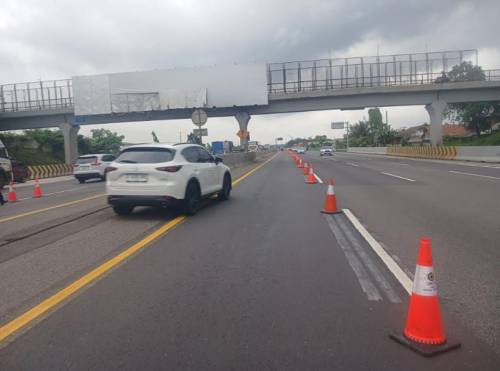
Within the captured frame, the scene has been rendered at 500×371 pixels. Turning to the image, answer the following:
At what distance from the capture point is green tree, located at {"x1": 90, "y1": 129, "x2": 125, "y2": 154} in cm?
6475

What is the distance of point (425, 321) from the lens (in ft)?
11.7

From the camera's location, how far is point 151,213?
10672 mm

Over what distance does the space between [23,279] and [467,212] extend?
29.1 feet

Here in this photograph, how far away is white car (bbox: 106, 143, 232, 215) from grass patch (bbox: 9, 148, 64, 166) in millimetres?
41156

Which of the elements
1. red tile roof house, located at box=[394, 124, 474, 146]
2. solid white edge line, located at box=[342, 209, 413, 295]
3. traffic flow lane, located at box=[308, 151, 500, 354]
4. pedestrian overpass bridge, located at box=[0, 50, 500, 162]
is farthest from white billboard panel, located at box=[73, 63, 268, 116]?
red tile roof house, located at box=[394, 124, 474, 146]

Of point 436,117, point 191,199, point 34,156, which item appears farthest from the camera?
point 34,156

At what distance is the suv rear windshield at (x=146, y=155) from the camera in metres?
9.71

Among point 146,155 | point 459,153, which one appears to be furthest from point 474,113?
point 146,155

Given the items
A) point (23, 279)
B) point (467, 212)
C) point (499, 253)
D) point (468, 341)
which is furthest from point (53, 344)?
point (467, 212)

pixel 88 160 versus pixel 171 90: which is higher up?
pixel 171 90

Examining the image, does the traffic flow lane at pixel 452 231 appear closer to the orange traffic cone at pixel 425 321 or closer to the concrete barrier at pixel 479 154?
the orange traffic cone at pixel 425 321

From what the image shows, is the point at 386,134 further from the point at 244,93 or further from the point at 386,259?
the point at 386,259

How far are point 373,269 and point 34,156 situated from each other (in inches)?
2071

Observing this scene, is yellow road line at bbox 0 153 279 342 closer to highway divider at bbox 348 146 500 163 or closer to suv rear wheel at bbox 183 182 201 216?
suv rear wheel at bbox 183 182 201 216
